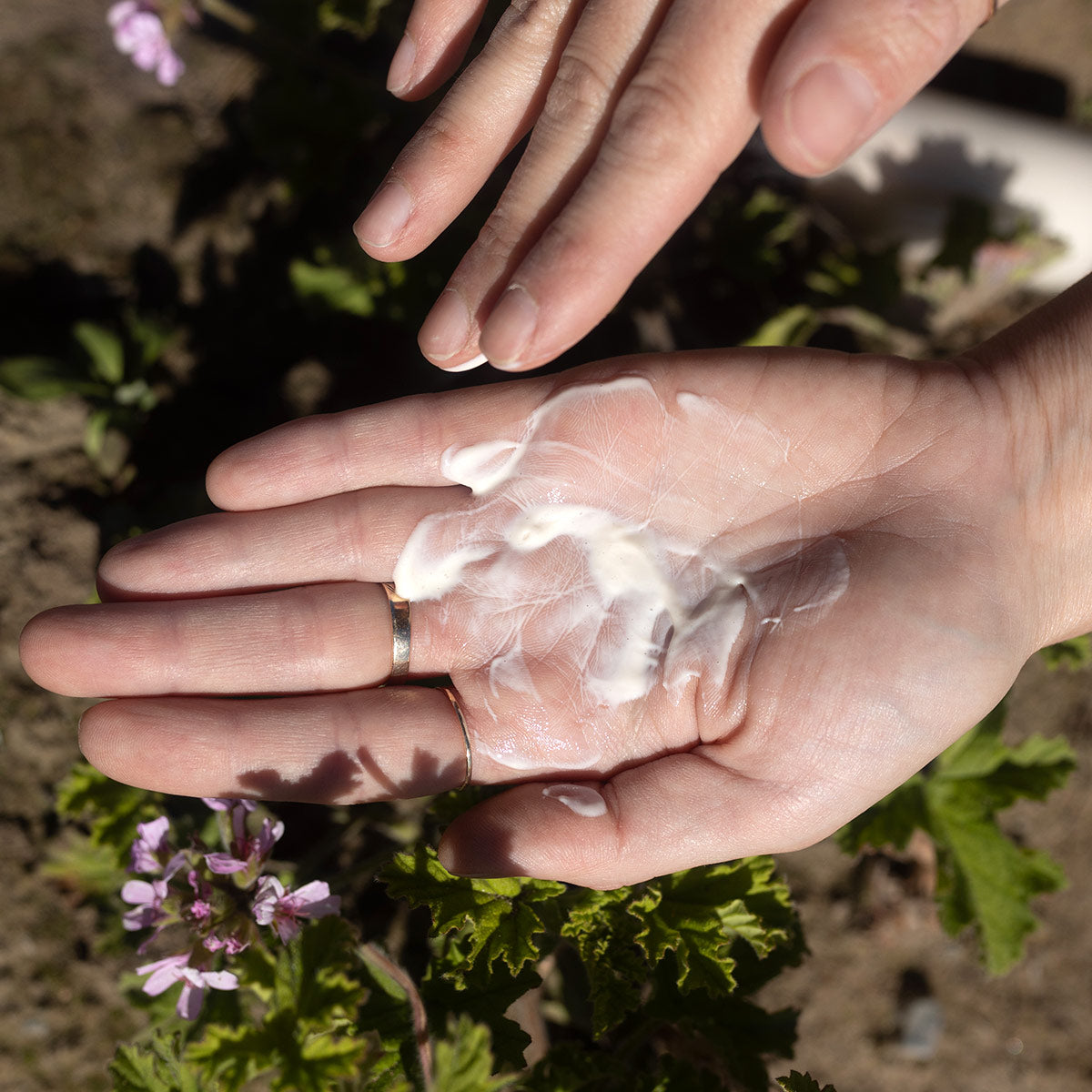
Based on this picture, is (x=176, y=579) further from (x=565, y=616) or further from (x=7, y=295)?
(x=7, y=295)

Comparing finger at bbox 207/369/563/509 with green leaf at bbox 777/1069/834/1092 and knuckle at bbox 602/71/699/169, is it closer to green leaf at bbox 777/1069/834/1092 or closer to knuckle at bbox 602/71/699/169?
knuckle at bbox 602/71/699/169

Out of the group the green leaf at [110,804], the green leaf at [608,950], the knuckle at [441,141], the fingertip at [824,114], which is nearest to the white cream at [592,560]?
the green leaf at [608,950]

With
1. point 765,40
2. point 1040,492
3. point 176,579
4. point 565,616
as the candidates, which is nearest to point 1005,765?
point 1040,492

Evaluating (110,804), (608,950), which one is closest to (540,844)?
(608,950)

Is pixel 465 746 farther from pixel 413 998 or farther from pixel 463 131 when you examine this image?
pixel 463 131

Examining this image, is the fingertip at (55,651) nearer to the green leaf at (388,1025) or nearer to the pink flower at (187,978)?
the pink flower at (187,978)

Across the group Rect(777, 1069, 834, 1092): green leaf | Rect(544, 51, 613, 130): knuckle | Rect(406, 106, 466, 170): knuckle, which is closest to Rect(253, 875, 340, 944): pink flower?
Rect(777, 1069, 834, 1092): green leaf
